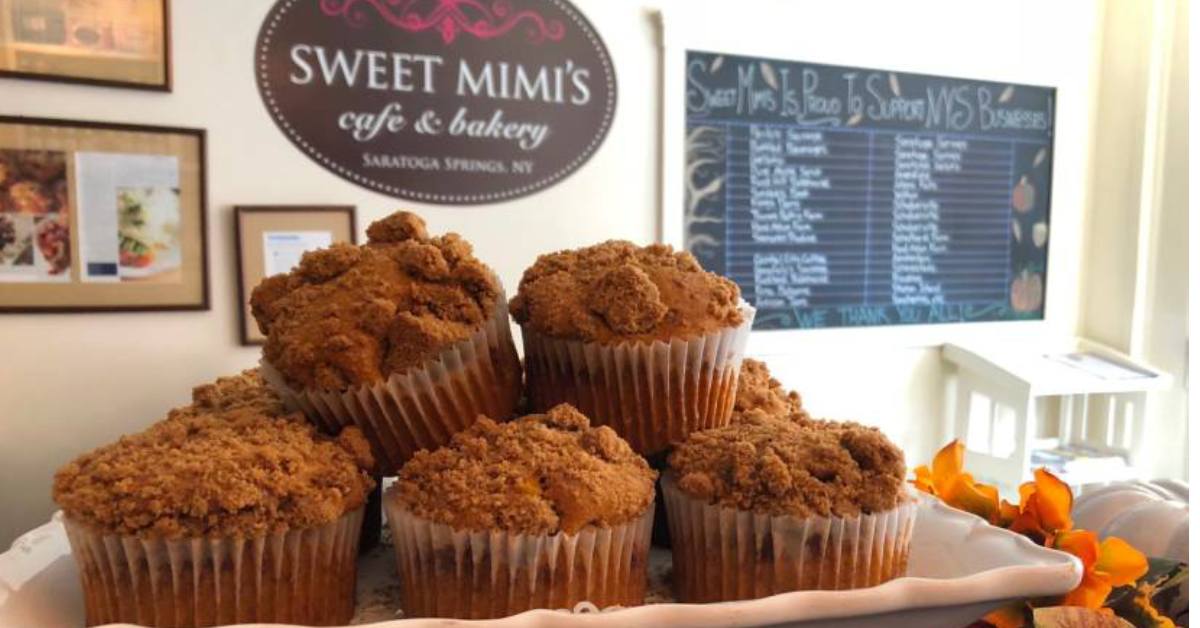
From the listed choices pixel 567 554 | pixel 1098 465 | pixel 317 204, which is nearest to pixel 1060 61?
pixel 1098 465

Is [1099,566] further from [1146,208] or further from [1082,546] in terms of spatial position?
[1146,208]

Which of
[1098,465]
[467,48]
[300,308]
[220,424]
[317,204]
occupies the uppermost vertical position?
[467,48]

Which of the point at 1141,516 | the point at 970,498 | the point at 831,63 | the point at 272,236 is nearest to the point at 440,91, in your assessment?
the point at 272,236

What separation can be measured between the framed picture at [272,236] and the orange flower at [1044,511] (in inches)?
64.6

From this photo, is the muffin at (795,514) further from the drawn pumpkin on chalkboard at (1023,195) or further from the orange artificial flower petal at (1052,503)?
the drawn pumpkin on chalkboard at (1023,195)

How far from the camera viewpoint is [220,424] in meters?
0.86

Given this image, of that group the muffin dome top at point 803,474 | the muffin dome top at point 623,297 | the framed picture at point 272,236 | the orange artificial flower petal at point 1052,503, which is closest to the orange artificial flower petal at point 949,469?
the orange artificial flower petal at point 1052,503

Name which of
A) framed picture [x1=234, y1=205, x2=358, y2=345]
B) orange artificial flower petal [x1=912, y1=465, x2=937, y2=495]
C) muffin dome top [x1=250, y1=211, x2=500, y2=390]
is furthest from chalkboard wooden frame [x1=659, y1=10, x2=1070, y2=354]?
muffin dome top [x1=250, y1=211, x2=500, y2=390]

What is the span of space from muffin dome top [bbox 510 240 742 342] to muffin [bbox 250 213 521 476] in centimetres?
6

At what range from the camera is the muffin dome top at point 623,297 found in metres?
0.94

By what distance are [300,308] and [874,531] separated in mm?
647

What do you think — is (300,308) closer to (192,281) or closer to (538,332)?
(538,332)

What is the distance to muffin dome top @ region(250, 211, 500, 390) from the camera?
2.87 feet

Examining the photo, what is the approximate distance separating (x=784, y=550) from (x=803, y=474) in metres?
0.08
